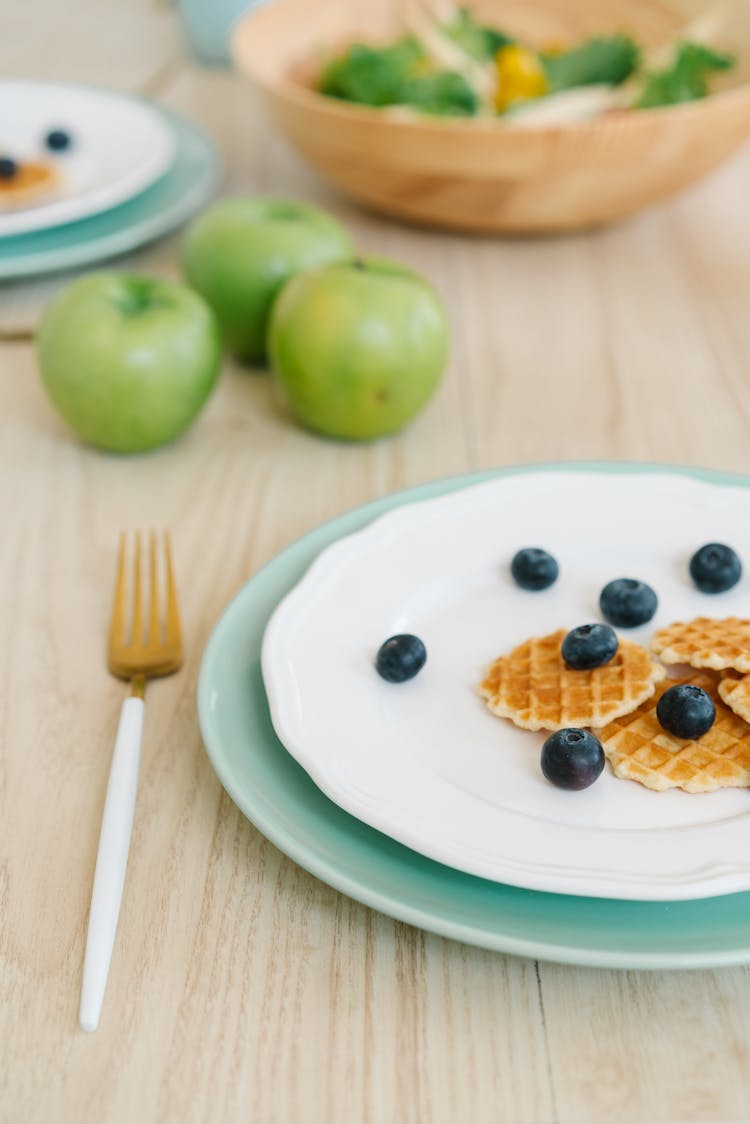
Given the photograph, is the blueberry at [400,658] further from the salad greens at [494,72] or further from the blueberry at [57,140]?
the blueberry at [57,140]

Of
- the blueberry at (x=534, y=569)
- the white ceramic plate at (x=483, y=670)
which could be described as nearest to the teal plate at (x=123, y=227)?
the white ceramic plate at (x=483, y=670)

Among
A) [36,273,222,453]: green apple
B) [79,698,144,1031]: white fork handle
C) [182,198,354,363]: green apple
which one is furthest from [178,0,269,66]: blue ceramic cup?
[79,698,144,1031]: white fork handle

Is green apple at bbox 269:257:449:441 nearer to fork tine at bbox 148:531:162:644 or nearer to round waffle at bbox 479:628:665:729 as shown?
fork tine at bbox 148:531:162:644

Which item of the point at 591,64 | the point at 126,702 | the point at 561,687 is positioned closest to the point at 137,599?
the point at 126,702

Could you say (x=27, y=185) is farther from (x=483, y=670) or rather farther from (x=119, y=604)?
(x=483, y=670)

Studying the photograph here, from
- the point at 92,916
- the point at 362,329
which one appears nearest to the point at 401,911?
the point at 92,916

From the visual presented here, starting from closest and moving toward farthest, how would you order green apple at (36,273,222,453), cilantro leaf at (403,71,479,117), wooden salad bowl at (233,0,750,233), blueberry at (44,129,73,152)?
green apple at (36,273,222,453) < wooden salad bowl at (233,0,750,233) < cilantro leaf at (403,71,479,117) < blueberry at (44,129,73,152)
